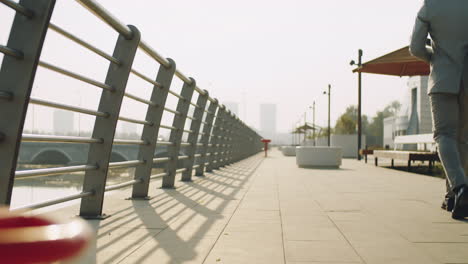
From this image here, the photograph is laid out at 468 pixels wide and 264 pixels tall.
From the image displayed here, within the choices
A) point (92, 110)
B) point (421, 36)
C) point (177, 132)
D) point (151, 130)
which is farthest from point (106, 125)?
point (421, 36)

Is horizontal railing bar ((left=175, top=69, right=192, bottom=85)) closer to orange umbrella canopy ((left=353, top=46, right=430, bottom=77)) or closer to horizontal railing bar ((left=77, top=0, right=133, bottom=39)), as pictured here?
horizontal railing bar ((left=77, top=0, right=133, bottom=39))

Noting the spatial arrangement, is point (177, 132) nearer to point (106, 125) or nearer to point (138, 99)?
point (138, 99)

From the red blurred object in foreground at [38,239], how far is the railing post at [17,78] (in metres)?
2.15

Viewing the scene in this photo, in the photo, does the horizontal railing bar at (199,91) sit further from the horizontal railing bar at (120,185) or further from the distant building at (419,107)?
the distant building at (419,107)

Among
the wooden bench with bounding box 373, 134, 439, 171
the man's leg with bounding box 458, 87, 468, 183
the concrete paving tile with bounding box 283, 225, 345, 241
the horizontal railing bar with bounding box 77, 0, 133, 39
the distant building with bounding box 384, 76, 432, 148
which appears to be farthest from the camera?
the distant building with bounding box 384, 76, 432, 148

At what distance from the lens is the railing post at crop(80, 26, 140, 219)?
3.81 metres

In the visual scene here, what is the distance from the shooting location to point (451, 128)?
4.17 meters

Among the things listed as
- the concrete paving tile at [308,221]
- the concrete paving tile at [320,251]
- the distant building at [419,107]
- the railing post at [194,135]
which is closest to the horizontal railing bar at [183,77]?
the railing post at [194,135]

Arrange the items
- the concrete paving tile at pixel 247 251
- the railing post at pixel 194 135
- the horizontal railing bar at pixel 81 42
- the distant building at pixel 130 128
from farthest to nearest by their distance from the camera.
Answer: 1. the railing post at pixel 194 135
2. the distant building at pixel 130 128
3. the horizontal railing bar at pixel 81 42
4. the concrete paving tile at pixel 247 251

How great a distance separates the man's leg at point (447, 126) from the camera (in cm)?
409

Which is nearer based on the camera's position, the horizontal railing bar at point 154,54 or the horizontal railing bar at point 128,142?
the horizontal railing bar at point 128,142

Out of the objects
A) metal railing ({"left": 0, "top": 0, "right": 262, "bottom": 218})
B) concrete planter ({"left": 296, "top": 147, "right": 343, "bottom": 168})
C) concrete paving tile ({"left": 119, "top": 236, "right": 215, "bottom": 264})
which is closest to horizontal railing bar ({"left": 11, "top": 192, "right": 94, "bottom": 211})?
metal railing ({"left": 0, "top": 0, "right": 262, "bottom": 218})

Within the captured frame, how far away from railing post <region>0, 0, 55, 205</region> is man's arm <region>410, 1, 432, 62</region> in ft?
11.6

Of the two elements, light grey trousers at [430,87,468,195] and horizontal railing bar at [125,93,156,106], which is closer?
light grey trousers at [430,87,468,195]
